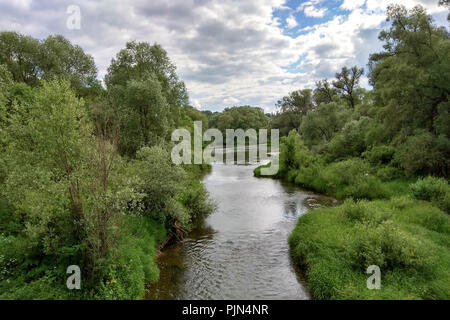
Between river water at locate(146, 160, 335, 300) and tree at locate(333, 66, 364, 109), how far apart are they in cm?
3799

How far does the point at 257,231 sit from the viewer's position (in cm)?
1900

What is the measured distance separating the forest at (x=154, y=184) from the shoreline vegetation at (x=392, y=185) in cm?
8

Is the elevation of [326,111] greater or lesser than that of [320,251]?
greater

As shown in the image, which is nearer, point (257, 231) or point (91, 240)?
point (91, 240)

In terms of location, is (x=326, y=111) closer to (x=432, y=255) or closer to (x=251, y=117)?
(x=432, y=255)

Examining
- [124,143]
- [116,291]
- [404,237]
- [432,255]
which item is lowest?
[116,291]

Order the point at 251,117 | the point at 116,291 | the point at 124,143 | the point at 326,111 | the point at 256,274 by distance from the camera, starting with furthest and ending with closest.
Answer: the point at 251,117
the point at 326,111
the point at 124,143
the point at 256,274
the point at 116,291

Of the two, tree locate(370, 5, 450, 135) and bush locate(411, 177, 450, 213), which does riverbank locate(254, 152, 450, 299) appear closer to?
bush locate(411, 177, 450, 213)

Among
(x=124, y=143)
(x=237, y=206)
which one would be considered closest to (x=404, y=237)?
(x=237, y=206)

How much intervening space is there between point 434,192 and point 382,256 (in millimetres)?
10576

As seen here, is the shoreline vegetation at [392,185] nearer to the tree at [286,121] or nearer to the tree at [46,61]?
the tree at [46,61]

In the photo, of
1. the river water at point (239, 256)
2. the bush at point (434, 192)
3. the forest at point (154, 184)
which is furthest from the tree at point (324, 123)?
the bush at point (434, 192)
